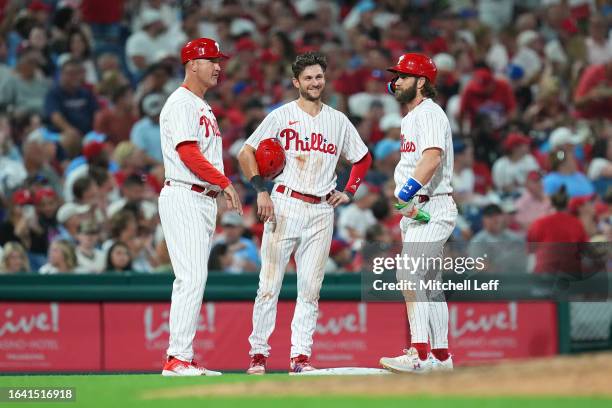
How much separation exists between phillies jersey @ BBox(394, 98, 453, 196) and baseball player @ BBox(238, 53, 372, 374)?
0.47 meters

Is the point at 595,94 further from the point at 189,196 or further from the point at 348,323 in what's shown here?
the point at 189,196

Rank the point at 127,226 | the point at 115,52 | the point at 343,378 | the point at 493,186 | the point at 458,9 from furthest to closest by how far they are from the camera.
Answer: the point at 458,9
the point at 115,52
the point at 493,186
the point at 127,226
the point at 343,378

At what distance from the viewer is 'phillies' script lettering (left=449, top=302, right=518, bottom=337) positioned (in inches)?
423

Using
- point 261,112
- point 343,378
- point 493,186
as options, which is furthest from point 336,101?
point 343,378

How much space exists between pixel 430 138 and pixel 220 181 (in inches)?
51.7

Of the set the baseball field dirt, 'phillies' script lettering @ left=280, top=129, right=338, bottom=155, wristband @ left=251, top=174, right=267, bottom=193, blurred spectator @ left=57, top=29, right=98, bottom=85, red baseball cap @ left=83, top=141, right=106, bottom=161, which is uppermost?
blurred spectator @ left=57, top=29, right=98, bottom=85

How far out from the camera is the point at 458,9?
17.4 metres

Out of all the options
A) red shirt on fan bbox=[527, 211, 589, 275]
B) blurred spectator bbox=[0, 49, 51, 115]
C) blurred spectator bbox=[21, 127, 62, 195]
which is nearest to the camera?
red shirt on fan bbox=[527, 211, 589, 275]

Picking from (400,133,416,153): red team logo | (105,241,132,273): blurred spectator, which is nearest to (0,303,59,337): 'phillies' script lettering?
(105,241,132,273): blurred spectator

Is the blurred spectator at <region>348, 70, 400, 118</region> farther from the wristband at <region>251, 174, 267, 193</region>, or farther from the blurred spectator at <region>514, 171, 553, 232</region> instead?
the wristband at <region>251, 174, 267, 193</region>

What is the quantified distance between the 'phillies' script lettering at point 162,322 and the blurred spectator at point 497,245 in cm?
244

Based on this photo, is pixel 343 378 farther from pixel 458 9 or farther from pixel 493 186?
pixel 458 9

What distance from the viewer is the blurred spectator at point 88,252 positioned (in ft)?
36.4

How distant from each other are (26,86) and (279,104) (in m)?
2.97
